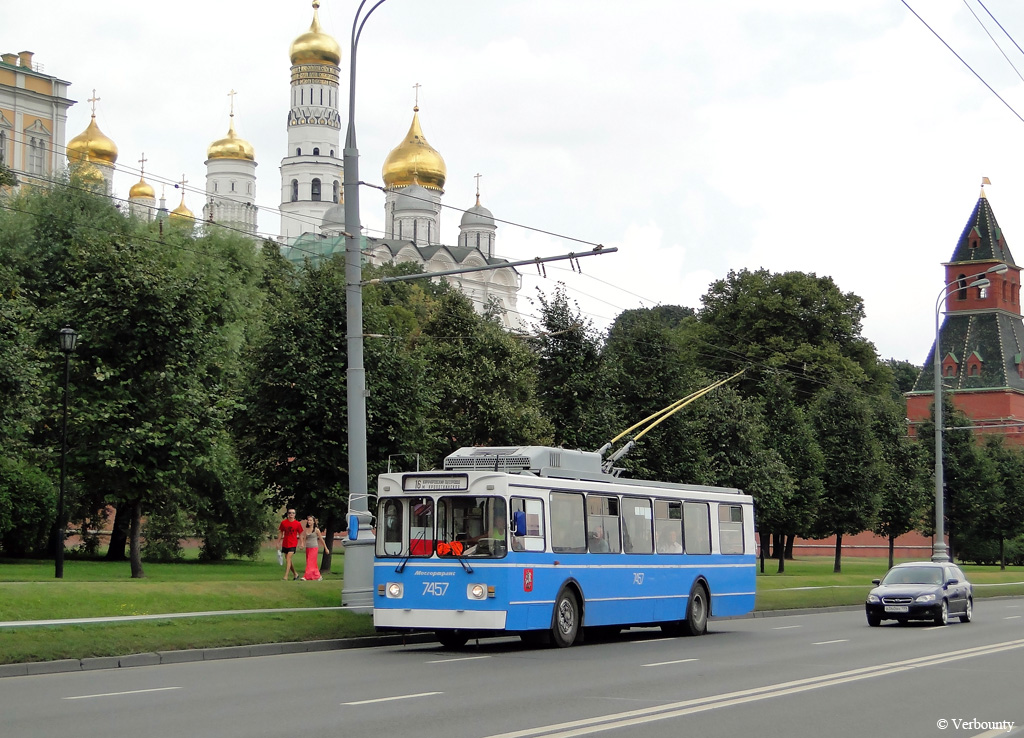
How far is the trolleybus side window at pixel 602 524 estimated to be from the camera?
21141mm

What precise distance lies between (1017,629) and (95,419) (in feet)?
68.8

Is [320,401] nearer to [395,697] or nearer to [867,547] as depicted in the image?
[395,697]

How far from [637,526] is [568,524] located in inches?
93.5

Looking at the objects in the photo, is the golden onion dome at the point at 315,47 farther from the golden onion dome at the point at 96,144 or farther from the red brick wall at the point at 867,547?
the red brick wall at the point at 867,547

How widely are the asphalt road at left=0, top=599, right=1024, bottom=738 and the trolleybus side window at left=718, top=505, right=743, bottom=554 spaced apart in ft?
16.1

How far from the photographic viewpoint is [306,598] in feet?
76.5

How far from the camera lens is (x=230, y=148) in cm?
13788

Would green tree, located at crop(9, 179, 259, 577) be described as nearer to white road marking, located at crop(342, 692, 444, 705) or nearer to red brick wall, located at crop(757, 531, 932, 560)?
white road marking, located at crop(342, 692, 444, 705)

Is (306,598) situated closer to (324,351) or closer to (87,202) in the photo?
(324,351)

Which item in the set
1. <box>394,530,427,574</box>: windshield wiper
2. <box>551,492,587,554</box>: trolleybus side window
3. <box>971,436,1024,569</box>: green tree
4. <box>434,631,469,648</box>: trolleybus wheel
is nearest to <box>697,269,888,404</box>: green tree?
<box>971,436,1024,569</box>: green tree

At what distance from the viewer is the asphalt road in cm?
1080

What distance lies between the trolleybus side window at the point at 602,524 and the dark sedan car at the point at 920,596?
6.99 metres

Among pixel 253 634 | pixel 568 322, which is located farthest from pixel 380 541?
pixel 568 322

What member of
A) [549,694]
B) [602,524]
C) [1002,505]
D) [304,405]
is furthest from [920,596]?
[1002,505]
